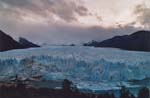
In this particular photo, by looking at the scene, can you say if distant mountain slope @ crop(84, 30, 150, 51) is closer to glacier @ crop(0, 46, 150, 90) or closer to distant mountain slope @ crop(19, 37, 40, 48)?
glacier @ crop(0, 46, 150, 90)

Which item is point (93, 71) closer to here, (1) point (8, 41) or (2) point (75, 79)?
(2) point (75, 79)

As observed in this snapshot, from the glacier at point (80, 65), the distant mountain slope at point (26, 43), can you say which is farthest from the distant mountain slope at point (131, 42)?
the distant mountain slope at point (26, 43)

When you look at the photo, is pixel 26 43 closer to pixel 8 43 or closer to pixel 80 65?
pixel 8 43

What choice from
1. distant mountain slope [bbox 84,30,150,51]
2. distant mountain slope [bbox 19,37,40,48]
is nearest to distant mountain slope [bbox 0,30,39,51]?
distant mountain slope [bbox 19,37,40,48]

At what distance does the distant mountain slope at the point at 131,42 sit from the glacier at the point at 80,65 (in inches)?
1.5

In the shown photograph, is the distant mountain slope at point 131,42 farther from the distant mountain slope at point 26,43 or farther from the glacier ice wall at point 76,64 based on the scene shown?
the distant mountain slope at point 26,43

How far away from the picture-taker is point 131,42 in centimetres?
295

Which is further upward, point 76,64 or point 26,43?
point 26,43

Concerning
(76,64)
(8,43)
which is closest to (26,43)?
(8,43)

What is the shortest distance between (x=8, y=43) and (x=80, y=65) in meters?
0.56

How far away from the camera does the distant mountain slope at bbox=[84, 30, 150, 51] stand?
2.94m

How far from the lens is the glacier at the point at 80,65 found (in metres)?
2.87

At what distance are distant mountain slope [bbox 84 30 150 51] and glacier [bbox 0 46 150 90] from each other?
0.04 m

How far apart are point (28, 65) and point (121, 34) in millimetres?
734
